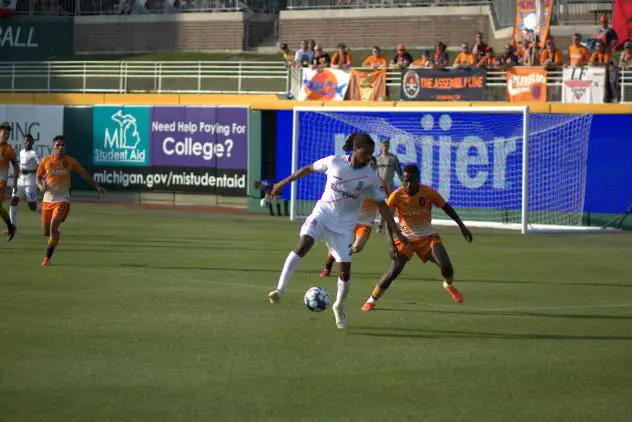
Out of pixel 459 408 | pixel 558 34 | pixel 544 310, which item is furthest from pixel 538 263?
pixel 558 34

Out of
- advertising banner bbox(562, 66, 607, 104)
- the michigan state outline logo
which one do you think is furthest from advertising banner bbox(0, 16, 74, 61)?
advertising banner bbox(562, 66, 607, 104)

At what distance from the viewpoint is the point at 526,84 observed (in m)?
31.2

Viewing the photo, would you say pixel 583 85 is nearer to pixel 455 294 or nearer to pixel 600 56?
pixel 600 56

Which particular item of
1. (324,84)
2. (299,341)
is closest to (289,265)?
(299,341)

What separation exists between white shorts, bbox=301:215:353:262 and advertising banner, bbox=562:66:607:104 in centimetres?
1755

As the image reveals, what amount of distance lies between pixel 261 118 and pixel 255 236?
9001 mm

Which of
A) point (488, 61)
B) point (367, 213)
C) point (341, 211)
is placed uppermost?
point (488, 61)

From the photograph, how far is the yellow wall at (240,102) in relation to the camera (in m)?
30.2

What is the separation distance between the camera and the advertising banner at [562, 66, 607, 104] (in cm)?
3000

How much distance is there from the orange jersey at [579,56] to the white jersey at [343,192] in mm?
18235

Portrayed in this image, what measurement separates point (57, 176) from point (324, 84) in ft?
47.7

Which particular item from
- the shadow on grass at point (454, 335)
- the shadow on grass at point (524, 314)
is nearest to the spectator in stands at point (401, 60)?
the shadow on grass at point (524, 314)

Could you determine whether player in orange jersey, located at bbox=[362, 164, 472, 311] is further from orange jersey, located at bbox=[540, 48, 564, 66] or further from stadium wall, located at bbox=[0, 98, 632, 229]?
orange jersey, located at bbox=[540, 48, 564, 66]

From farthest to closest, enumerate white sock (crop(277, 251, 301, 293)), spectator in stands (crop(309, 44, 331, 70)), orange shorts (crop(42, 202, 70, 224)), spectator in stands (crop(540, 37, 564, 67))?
spectator in stands (crop(309, 44, 331, 70))
spectator in stands (crop(540, 37, 564, 67))
orange shorts (crop(42, 202, 70, 224))
white sock (crop(277, 251, 301, 293))
